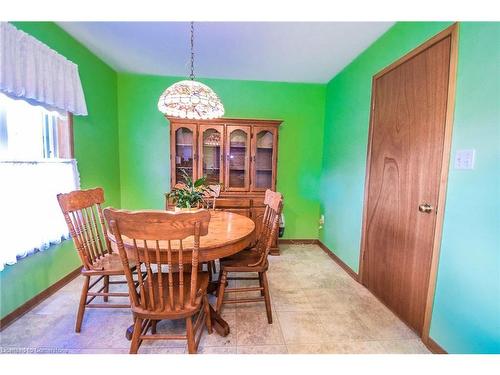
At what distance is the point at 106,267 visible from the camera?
1.54 metres

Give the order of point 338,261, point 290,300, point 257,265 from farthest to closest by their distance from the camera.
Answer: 1. point 338,261
2. point 290,300
3. point 257,265

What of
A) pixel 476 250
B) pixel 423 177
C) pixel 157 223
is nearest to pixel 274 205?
pixel 157 223

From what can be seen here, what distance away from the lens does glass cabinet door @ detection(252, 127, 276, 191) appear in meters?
2.99

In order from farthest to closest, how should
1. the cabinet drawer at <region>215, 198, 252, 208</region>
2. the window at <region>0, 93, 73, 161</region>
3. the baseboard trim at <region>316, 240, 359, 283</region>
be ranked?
1. the cabinet drawer at <region>215, 198, 252, 208</region>
2. the baseboard trim at <region>316, 240, 359, 283</region>
3. the window at <region>0, 93, 73, 161</region>

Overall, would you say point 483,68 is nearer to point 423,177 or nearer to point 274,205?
point 423,177

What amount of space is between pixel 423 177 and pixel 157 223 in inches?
Answer: 69.3

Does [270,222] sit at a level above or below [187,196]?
below

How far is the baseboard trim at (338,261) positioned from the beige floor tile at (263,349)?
1.30 m

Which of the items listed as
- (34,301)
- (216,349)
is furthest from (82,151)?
(216,349)

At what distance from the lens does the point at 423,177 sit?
156 centimetres

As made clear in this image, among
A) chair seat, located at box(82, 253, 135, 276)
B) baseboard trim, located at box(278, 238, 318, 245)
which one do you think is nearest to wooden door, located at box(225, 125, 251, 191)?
baseboard trim, located at box(278, 238, 318, 245)

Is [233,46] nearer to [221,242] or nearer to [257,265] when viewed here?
[221,242]

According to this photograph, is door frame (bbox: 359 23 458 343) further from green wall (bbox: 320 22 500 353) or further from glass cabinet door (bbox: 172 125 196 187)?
glass cabinet door (bbox: 172 125 196 187)

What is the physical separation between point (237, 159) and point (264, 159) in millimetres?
380
